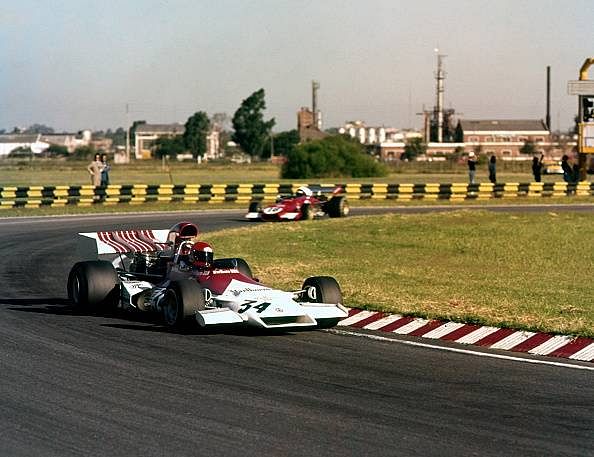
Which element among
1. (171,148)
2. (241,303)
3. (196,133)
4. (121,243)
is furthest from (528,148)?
(241,303)

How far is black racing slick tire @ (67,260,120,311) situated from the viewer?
14312 mm

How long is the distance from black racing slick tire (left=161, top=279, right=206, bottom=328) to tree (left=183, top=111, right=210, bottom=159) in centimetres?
14530

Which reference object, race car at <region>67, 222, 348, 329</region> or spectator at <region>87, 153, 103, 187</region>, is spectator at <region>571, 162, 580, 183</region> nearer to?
spectator at <region>87, 153, 103, 187</region>

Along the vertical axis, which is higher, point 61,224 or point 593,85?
point 593,85

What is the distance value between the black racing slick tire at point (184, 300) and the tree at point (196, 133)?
145m

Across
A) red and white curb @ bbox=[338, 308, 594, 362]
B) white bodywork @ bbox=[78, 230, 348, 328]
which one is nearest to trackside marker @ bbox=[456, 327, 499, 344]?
red and white curb @ bbox=[338, 308, 594, 362]

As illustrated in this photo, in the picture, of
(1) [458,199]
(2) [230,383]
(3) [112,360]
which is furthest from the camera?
(1) [458,199]

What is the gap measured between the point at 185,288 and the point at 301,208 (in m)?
21.0

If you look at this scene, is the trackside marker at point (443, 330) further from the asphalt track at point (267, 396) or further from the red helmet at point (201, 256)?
the red helmet at point (201, 256)

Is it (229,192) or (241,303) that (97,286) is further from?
(229,192)

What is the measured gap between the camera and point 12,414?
8.56 metres

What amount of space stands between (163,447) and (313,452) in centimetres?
100

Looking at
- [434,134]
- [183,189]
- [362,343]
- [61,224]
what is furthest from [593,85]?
[434,134]

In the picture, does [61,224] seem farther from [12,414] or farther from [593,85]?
[12,414]
